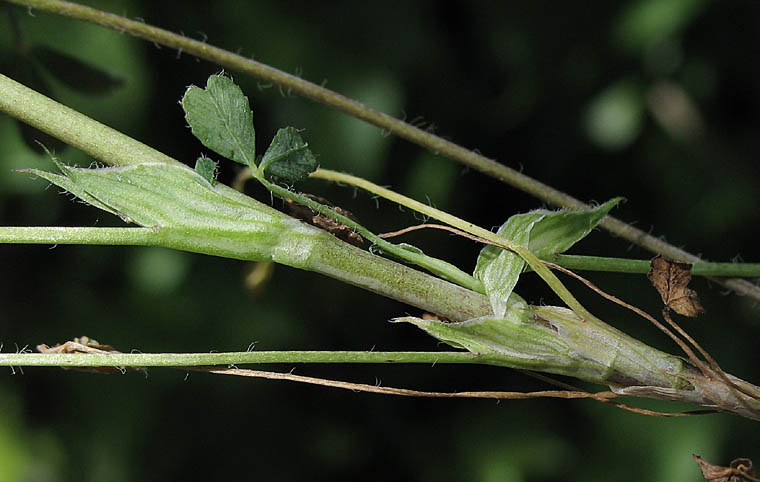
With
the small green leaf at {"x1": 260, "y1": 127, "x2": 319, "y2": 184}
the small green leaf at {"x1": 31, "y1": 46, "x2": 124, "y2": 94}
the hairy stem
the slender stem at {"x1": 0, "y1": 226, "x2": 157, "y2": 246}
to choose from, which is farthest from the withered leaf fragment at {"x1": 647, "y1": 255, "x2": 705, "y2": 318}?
the small green leaf at {"x1": 31, "y1": 46, "x2": 124, "y2": 94}

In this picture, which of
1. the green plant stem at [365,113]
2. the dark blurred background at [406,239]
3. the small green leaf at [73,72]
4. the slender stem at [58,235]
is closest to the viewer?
the slender stem at [58,235]

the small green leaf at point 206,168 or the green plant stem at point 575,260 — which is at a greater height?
the green plant stem at point 575,260

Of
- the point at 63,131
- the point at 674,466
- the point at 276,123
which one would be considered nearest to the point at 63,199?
the point at 276,123

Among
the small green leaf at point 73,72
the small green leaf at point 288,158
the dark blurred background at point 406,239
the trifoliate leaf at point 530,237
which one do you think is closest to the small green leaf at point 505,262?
the trifoliate leaf at point 530,237

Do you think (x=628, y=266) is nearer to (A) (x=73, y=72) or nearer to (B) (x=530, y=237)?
(B) (x=530, y=237)

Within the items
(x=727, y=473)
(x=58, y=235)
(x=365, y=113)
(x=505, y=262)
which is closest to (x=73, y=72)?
(x=365, y=113)

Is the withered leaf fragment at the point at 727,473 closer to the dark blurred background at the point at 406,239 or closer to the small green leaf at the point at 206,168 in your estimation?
the small green leaf at the point at 206,168

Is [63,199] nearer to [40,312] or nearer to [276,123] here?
[40,312]
